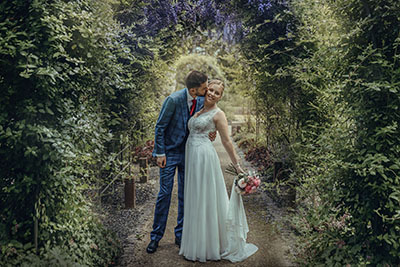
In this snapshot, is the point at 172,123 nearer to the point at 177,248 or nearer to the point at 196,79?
the point at 196,79

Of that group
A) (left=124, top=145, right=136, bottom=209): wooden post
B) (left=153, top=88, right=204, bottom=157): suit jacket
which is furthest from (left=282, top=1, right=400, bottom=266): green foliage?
(left=124, top=145, right=136, bottom=209): wooden post

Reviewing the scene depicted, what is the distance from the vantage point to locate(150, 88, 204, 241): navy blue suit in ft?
12.3

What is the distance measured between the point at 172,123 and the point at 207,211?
3.26 ft

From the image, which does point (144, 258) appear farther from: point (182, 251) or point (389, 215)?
point (389, 215)

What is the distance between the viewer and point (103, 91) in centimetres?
350

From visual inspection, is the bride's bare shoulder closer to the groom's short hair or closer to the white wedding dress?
the white wedding dress

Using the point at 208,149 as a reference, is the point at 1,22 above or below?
above

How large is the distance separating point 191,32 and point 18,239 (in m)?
4.54

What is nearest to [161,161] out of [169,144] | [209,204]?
[169,144]

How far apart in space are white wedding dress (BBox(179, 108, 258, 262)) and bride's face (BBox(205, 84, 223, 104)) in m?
0.12

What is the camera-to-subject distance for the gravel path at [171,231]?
3555 mm

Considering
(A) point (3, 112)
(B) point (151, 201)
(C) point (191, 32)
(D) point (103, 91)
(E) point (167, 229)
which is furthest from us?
(C) point (191, 32)

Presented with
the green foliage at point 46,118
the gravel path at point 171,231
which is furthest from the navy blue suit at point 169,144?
the green foliage at point 46,118

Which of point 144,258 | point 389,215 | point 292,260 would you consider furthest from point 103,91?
point 389,215
